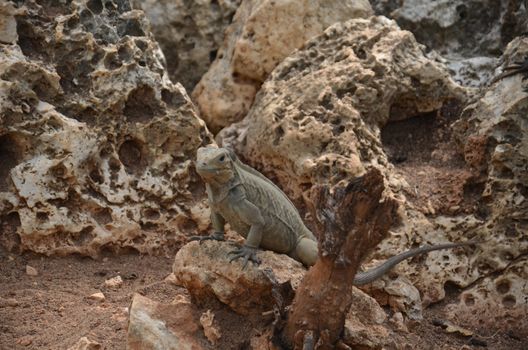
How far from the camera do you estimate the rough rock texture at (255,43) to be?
24.6 ft

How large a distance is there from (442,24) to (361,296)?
13.7 feet

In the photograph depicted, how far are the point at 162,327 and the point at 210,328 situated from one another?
0.28 m

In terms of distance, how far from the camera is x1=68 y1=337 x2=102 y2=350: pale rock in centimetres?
434

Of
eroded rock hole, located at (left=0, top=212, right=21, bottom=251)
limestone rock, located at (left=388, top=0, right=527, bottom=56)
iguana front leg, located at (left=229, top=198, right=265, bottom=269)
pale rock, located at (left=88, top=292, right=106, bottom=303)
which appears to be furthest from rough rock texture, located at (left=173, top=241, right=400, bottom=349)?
limestone rock, located at (left=388, top=0, right=527, bottom=56)

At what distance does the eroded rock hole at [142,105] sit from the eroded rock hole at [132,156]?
20 cm

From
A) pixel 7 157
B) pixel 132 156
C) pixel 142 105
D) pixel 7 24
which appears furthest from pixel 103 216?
pixel 7 24

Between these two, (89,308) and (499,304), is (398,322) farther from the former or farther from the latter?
(89,308)

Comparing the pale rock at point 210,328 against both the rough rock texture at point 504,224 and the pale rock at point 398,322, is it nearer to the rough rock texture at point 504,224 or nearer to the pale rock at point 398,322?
the pale rock at point 398,322

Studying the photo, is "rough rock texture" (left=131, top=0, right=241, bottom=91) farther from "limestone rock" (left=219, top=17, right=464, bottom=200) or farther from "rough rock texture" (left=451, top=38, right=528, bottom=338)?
"rough rock texture" (left=451, top=38, right=528, bottom=338)

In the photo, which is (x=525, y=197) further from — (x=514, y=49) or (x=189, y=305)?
(x=189, y=305)

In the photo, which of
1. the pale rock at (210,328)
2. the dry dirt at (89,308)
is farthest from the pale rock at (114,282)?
the pale rock at (210,328)

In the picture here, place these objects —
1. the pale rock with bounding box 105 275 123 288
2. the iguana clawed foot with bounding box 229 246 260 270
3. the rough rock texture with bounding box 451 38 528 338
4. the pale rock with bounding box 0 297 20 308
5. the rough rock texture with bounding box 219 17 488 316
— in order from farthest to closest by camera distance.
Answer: the rough rock texture with bounding box 219 17 488 316
the rough rock texture with bounding box 451 38 528 338
the pale rock with bounding box 105 275 123 288
the pale rock with bounding box 0 297 20 308
the iguana clawed foot with bounding box 229 246 260 270

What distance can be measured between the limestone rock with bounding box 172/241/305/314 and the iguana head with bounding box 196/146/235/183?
0.42 meters

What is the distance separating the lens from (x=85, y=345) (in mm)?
4352
